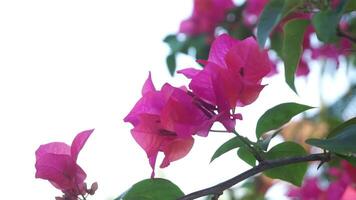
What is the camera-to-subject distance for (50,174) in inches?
26.0

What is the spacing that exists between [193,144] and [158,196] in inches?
2.4

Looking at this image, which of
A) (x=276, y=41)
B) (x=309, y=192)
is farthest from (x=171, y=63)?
(x=309, y=192)

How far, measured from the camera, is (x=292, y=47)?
78 centimetres

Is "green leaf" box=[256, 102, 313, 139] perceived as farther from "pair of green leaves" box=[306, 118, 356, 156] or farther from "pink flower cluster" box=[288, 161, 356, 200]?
"pink flower cluster" box=[288, 161, 356, 200]

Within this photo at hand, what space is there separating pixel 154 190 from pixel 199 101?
9 centimetres

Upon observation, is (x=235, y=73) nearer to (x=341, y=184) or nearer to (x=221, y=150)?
(x=221, y=150)

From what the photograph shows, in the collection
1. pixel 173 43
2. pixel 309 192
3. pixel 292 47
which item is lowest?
pixel 309 192

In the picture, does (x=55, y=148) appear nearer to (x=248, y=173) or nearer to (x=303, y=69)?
(x=248, y=173)

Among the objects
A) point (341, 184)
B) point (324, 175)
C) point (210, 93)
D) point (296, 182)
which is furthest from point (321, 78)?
point (210, 93)

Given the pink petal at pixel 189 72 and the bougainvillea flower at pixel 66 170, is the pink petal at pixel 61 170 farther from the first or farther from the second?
the pink petal at pixel 189 72

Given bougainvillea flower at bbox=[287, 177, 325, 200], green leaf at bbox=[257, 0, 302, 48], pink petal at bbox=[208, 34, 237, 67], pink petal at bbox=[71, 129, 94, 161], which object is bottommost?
bougainvillea flower at bbox=[287, 177, 325, 200]

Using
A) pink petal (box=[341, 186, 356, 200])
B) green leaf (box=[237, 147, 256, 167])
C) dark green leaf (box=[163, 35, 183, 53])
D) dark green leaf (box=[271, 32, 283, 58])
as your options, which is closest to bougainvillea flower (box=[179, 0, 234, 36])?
dark green leaf (box=[163, 35, 183, 53])

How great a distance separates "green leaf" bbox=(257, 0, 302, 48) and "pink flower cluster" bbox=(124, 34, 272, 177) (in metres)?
0.03

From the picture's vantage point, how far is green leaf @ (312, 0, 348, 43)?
74cm
